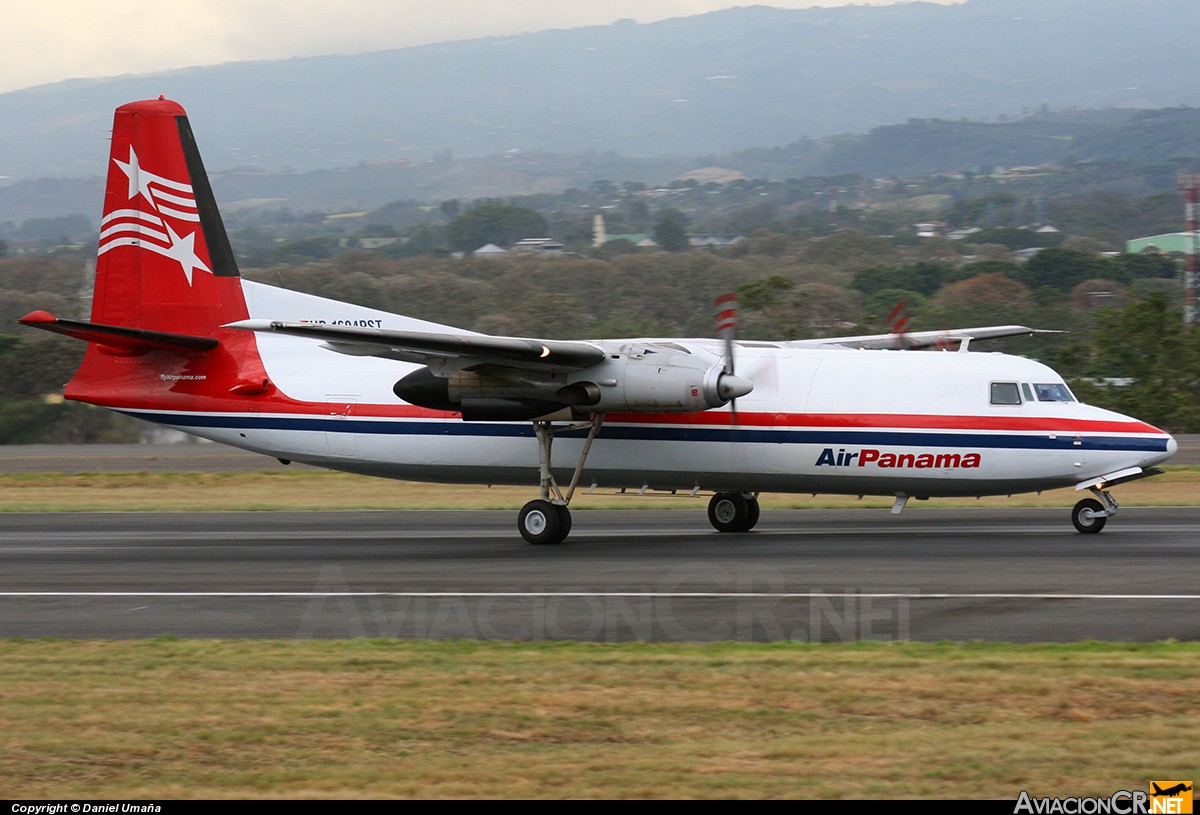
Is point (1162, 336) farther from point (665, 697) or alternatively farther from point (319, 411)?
point (665, 697)

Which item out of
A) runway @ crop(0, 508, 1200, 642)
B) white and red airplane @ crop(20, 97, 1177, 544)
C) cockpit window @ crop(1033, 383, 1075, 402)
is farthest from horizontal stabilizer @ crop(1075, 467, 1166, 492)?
cockpit window @ crop(1033, 383, 1075, 402)

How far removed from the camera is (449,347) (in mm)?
17766

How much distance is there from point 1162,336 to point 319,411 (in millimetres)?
35363

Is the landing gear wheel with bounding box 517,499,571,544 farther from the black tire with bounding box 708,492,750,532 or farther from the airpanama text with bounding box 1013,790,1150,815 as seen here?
the airpanama text with bounding box 1013,790,1150,815

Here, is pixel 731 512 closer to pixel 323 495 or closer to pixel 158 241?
pixel 158 241

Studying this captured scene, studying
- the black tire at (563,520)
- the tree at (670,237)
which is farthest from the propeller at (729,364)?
the tree at (670,237)

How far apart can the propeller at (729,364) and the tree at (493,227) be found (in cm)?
13182

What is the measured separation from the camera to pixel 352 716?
9.32m

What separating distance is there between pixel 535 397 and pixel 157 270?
294 inches

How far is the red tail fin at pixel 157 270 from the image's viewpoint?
2169 centimetres

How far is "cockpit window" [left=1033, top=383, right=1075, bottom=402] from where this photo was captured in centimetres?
1927

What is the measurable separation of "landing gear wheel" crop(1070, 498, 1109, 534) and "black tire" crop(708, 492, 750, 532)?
5074 millimetres

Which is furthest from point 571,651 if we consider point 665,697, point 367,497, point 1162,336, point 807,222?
point 807,222

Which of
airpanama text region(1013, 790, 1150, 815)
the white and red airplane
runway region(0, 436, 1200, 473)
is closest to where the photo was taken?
airpanama text region(1013, 790, 1150, 815)
